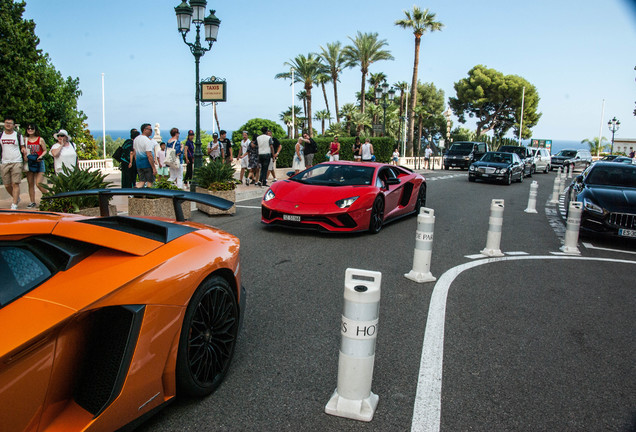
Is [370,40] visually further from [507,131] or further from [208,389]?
[208,389]

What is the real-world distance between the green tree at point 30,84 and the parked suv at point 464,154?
2503cm

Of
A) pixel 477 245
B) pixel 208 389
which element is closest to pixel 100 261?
pixel 208 389

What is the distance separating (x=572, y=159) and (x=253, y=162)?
110ft

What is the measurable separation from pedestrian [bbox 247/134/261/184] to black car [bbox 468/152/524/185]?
11572 mm

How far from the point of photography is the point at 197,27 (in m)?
14.6

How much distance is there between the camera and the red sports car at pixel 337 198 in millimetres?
8562

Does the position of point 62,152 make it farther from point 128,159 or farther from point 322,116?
point 322,116

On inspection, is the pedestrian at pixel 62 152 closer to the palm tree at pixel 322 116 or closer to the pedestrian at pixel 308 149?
the pedestrian at pixel 308 149

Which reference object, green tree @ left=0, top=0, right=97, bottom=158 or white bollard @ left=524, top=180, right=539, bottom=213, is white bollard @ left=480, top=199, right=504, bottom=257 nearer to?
white bollard @ left=524, top=180, right=539, bottom=213

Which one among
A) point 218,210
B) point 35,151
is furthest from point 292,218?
point 35,151

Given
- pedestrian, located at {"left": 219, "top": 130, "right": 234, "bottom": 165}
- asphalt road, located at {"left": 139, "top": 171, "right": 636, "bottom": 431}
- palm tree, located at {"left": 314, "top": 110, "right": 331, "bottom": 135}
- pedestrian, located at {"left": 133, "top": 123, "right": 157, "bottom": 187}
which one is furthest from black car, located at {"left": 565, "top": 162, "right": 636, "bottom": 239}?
palm tree, located at {"left": 314, "top": 110, "right": 331, "bottom": 135}

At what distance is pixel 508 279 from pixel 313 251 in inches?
106

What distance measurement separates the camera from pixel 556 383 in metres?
3.56

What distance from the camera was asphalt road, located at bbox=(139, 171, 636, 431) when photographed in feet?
9.96
